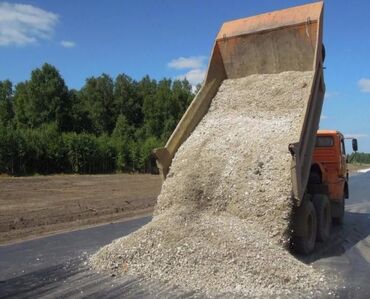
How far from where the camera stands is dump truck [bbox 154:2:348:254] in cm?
913

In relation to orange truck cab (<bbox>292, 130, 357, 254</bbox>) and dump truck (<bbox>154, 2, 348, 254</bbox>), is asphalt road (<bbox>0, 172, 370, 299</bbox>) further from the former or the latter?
dump truck (<bbox>154, 2, 348, 254</bbox>)

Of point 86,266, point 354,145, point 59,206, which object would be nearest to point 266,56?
point 354,145

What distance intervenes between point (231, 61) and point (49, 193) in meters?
11.6

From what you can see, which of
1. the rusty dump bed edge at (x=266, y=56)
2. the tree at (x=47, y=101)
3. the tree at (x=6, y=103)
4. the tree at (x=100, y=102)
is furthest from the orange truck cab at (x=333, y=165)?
the tree at (x=100, y=102)

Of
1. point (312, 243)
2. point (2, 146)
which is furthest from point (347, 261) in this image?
point (2, 146)

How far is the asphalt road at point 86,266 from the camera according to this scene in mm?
6416

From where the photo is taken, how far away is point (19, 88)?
61188mm

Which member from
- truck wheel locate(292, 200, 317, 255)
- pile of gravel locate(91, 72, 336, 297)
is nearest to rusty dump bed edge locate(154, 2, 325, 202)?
pile of gravel locate(91, 72, 336, 297)

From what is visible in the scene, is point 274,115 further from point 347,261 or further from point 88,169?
point 88,169

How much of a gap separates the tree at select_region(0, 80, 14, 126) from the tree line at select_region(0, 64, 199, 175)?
125 mm

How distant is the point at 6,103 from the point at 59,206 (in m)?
48.4

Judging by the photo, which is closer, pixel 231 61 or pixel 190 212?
pixel 190 212

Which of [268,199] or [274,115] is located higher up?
[274,115]

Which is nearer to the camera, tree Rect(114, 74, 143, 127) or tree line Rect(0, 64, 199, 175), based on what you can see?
tree line Rect(0, 64, 199, 175)
